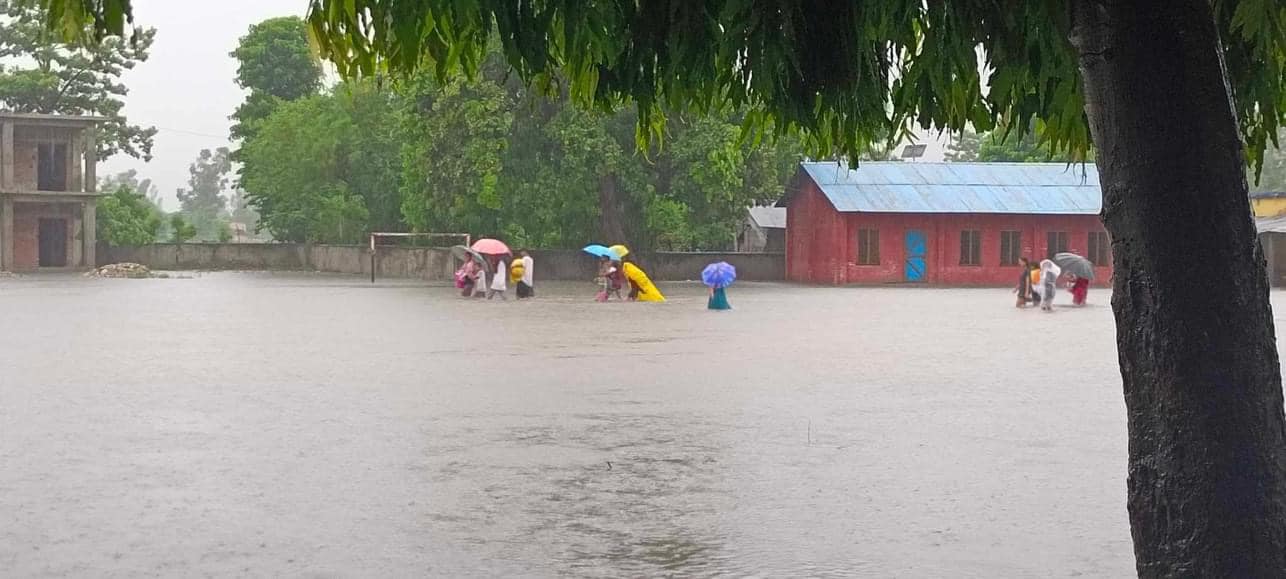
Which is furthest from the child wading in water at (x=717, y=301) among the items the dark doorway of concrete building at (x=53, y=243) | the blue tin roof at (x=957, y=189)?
the dark doorway of concrete building at (x=53, y=243)

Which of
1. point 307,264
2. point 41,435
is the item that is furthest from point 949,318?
point 307,264

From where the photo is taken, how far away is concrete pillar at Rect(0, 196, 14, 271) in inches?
2428

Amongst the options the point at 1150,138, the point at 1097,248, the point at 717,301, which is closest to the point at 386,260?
the point at 1097,248

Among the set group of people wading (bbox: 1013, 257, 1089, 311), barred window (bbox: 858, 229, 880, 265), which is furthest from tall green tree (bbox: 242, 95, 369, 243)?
group of people wading (bbox: 1013, 257, 1089, 311)

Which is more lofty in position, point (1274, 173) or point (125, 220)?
point (1274, 173)

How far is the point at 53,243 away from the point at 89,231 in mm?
1420

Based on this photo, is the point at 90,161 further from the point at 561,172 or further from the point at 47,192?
the point at 561,172

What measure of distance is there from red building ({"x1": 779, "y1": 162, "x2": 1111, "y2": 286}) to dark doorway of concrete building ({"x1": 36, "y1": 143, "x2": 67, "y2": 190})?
1153 inches

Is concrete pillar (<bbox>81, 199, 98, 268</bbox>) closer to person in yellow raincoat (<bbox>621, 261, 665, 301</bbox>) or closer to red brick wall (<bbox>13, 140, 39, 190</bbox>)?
red brick wall (<bbox>13, 140, 39, 190</bbox>)

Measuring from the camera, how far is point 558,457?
9859 mm

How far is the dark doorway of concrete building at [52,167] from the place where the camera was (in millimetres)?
63594

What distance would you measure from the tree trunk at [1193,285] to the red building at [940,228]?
47.3 m

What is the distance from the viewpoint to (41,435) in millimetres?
10992

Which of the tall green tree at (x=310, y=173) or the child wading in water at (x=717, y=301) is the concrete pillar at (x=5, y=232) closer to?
the tall green tree at (x=310, y=173)
